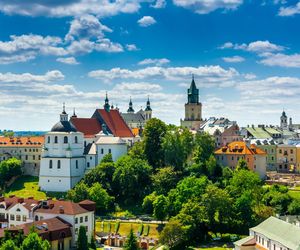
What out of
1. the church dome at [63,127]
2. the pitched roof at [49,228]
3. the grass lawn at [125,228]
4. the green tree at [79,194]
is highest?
the church dome at [63,127]

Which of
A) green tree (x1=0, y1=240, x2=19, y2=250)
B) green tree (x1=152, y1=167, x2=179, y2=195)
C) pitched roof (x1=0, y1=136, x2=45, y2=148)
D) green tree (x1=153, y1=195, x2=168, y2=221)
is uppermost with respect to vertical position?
pitched roof (x1=0, y1=136, x2=45, y2=148)

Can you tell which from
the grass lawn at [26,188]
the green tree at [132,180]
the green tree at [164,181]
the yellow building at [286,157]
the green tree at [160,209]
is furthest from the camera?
the yellow building at [286,157]

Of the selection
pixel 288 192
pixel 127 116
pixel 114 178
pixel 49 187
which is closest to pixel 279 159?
pixel 288 192

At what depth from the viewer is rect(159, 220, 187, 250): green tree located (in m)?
64.8

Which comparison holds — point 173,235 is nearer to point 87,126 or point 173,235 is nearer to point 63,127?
point 63,127

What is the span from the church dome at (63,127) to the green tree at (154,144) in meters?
13.6

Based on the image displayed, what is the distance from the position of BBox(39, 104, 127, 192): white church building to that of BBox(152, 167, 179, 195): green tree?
1674 centimetres

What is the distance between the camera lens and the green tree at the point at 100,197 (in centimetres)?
8275

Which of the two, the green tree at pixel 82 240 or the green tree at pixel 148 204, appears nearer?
the green tree at pixel 82 240

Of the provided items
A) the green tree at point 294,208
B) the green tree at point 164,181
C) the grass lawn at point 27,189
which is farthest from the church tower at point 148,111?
the green tree at point 294,208

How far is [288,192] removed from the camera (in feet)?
269

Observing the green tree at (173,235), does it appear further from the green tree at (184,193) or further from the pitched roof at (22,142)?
Result: the pitched roof at (22,142)

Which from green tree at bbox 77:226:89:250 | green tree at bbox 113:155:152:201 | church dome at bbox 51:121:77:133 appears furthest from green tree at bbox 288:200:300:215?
church dome at bbox 51:121:77:133

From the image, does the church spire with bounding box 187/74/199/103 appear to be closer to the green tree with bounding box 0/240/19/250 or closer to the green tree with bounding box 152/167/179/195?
the green tree with bounding box 152/167/179/195
